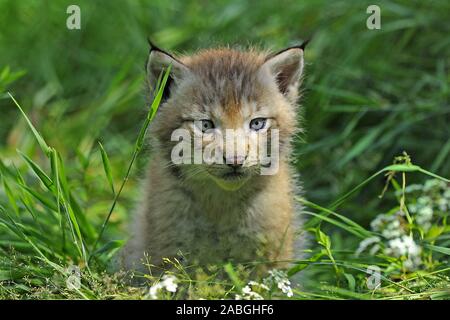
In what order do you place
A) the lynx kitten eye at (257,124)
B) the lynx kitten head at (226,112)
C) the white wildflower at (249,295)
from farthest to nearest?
the lynx kitten eye at (257,124) → the lynx kitten head at (226,112) → the white wildflower at (249,295)

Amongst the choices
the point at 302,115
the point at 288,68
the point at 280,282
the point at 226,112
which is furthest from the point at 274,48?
the point at 280,282

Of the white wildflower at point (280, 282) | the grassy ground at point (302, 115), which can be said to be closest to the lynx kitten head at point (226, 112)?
the grassy ground at point (302, 115)

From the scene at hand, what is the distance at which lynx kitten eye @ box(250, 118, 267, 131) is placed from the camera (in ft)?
11.3

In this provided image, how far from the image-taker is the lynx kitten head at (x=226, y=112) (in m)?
3.33

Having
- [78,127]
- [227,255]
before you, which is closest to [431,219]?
[227,255]

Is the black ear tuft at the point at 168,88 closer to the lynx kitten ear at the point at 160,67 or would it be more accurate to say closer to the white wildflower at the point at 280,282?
the lynx kitten ear at the point at 160,67

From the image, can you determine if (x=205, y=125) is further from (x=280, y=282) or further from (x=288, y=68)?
(x=280, y=282)

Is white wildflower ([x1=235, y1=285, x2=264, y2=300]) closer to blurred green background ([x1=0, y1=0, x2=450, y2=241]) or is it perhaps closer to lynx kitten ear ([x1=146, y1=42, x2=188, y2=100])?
lynx kitten ear ([x1=146, y1=42, x2=188, y2=100])

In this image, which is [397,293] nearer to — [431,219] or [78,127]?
[431,219]

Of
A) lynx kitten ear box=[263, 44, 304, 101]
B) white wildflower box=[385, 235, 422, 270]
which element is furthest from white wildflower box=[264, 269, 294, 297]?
lynx kitten ear box=[263, 44, 304, 101]

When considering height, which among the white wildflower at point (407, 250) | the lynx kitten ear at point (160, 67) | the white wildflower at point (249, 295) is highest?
the lynx kitten ear at point (160, 67)

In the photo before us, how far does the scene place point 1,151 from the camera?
570 cm

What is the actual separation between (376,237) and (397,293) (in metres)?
0.49

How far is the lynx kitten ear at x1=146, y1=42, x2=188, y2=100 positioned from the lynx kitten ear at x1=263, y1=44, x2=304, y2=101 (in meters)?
0.39
